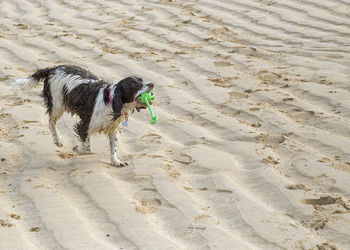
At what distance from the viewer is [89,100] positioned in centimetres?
576

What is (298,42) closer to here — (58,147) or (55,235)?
(58,147)

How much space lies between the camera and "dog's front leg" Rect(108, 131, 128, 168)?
566cm

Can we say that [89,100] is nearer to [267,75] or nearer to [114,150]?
[114,150]

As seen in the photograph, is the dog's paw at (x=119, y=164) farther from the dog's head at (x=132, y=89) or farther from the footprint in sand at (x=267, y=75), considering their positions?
the footprint in sand at (x=267, y=75)

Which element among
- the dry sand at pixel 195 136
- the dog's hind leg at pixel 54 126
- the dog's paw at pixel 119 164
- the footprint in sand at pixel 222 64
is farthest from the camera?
the footprint in sand at pixel 222 64

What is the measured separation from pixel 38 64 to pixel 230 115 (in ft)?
10.6

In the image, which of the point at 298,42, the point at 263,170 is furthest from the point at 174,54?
the point at 263,170

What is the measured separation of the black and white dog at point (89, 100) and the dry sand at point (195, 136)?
0.87ft

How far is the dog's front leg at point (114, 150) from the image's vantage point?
5656 millimetres

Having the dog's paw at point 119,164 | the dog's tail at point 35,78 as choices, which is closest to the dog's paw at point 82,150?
the dog's paw at point 119,164

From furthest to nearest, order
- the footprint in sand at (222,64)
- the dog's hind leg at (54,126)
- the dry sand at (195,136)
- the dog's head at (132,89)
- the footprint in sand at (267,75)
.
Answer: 1. the footprint in sand at (222,64)
2. the footprint in sand at (267,75)
3. the dog's hind leg at (54,126)
4. the dog's head at (132,89)
5. the dry sand at (195,136)

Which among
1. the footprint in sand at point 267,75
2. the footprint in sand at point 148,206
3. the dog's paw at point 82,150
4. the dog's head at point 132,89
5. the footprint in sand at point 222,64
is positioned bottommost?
the dog's paw at point 82,150

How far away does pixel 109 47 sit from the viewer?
9102 millimetres

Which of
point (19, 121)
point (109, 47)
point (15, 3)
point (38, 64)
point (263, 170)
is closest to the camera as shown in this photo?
point (263, 170)
